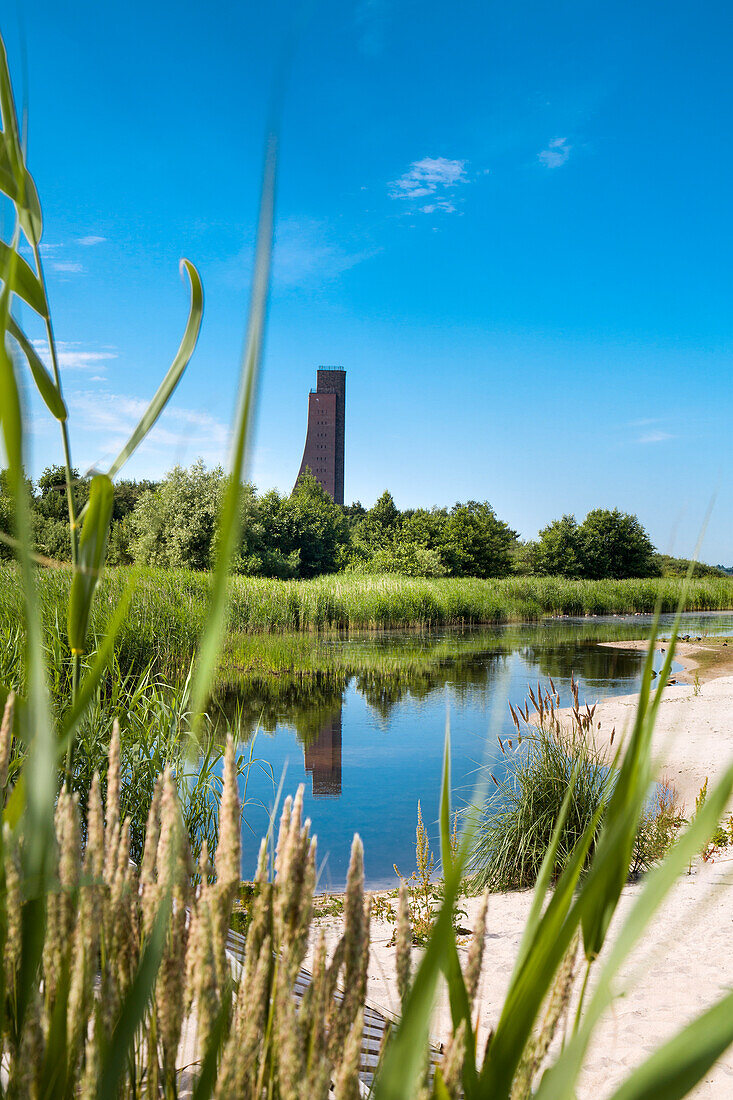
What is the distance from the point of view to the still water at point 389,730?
6164 millimetres

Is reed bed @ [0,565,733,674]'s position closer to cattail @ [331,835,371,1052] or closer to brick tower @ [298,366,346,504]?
cattail @ [331,835,371,1052]

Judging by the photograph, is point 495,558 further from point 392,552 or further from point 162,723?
point 162,723

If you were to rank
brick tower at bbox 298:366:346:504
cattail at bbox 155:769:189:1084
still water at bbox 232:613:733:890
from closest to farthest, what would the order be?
cattail at bbox 155:769:189:1084
still water at bbox 232:613:733:890
brick tower at bbox 298:366:346:504

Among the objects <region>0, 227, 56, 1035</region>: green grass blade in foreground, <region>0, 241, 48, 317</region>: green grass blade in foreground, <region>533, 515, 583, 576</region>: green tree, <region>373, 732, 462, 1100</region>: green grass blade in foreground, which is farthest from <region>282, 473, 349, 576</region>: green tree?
<region>373, 732, 462, 1100</region>: green grass blade in foreground

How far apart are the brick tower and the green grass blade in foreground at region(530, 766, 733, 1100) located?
95.1 m

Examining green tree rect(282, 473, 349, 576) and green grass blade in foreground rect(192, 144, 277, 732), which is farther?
green tree rect(282, 473, 349, 576)

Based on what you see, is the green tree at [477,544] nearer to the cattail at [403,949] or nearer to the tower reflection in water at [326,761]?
the tower reflection in water at [326,761]

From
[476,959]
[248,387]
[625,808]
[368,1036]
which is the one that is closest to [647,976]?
[368,1036]

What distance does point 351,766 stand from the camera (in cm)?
848

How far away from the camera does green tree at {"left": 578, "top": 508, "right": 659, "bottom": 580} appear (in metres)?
49.8

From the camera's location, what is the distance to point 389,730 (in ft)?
33.2

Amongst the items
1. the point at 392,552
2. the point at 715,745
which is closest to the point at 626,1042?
the point at 715,745

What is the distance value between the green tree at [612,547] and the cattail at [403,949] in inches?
1997

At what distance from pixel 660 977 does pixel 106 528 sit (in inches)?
140
